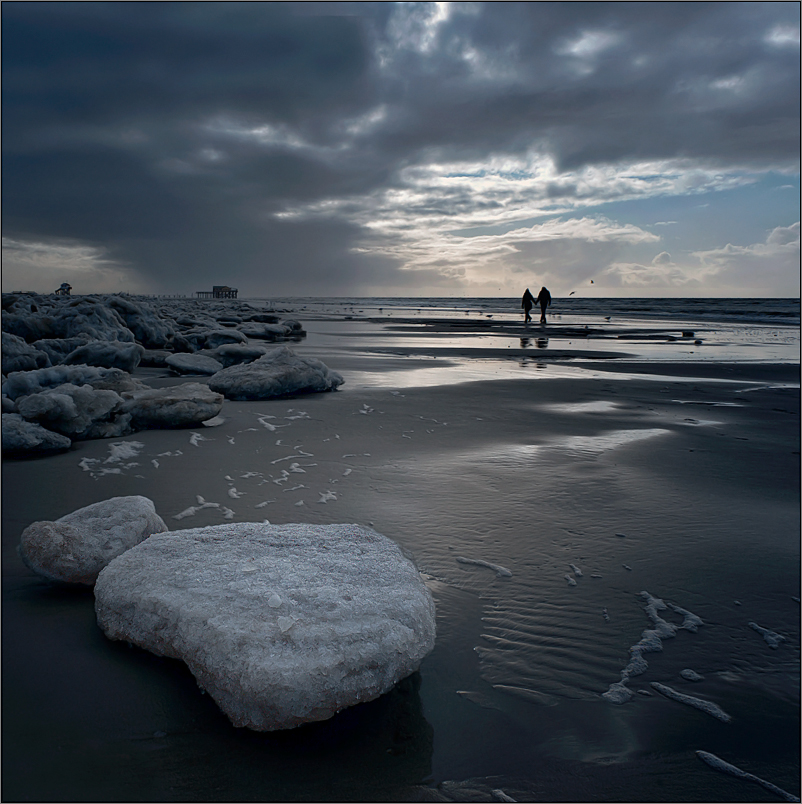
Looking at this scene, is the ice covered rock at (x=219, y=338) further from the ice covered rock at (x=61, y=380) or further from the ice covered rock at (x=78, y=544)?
the ice covered rock at (x=78, y=544)

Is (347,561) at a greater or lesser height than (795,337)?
lesser

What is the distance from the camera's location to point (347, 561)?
2279 mm

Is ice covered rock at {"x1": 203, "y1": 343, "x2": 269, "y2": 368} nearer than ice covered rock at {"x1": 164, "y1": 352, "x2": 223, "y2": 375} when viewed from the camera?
No

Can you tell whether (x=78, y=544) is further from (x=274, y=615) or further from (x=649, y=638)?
(x=649, y=638)

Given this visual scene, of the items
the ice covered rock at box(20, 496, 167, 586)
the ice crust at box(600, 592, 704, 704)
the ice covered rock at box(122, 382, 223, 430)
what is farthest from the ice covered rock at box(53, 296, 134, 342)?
the ice crust at box(600, 592, 704, 704)

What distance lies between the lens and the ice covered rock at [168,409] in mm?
5359

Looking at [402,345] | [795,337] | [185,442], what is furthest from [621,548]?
[795,337]

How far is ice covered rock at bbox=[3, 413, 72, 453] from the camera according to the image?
4.37 metres

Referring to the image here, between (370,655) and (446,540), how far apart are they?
4.54 ft

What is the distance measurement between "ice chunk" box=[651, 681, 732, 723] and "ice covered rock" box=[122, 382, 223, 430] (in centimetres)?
469

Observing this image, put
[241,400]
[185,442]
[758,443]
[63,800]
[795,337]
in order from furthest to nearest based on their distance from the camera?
[795,337], [241,400], [758,443], [185,442], [63,800]

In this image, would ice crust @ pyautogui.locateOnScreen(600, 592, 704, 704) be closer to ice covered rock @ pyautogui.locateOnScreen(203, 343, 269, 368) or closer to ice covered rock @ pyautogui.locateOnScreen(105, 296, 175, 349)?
ice covered rock @ pyautogui.locateOnScreen(203, 343, 269, 368)

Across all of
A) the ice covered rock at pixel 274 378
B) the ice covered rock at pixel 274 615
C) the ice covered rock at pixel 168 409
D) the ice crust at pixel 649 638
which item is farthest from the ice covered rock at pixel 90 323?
the ice crust at pixel 649 638

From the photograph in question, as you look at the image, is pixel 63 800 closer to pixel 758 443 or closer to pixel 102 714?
pixel 102 714
